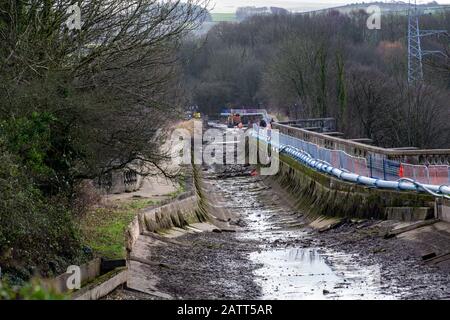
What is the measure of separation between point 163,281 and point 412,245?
705 cm

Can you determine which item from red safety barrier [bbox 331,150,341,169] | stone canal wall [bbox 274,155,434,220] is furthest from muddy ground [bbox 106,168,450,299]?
red safety barrier [bbox 331,150,341,169]

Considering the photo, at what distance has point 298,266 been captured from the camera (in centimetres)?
2342

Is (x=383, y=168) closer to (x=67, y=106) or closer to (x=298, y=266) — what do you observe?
(x=298, y=266)

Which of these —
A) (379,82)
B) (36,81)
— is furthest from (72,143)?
(379,82)

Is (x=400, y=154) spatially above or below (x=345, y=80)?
below

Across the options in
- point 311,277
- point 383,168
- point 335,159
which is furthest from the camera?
point 335,159

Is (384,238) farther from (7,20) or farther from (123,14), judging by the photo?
(7,20)

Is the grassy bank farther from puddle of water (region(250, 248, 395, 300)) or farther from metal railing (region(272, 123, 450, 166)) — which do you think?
metal railing (region(272, 123, 450, 166))

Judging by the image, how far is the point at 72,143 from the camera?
72.6 feet

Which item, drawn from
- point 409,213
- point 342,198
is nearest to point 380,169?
point 342,198

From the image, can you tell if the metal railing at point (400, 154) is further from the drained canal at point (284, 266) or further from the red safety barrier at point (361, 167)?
the drained canal at point (284, 266)

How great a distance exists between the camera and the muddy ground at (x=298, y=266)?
19.1 metres

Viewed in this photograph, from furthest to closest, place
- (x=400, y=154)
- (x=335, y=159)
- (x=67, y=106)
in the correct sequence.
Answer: (x=335, y=159) < (x=400, y=154) < (x=67, y=106)
